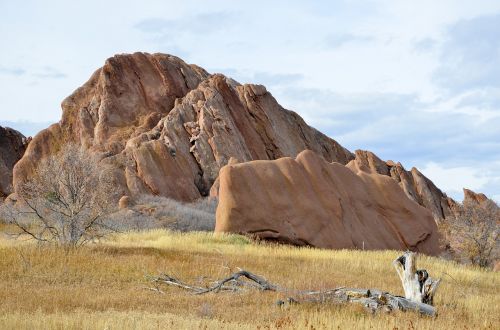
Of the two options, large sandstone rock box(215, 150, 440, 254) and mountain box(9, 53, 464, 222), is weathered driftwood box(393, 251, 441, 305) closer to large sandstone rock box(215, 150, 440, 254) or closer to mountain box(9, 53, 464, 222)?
large sandstone rock box(215, 150, 440, 254)

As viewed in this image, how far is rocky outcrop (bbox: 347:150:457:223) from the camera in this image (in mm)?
83844

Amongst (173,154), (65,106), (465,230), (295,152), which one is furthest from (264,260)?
(65,106)

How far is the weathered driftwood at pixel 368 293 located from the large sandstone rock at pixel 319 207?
13.3 metres

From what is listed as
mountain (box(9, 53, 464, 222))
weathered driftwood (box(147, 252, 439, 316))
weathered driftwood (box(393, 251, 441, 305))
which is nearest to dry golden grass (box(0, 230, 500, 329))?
weathered driftwood (box(147, 252, 439, 316))

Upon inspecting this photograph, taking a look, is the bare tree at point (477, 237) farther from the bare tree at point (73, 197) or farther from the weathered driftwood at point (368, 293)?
the bare tree at point (73, 197)

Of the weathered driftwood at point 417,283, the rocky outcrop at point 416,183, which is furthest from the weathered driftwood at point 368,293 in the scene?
the rocky outcrop at point 416,183

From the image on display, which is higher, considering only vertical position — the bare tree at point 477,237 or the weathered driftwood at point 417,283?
the bare tree at point 477,237

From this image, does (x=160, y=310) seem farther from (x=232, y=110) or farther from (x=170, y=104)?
(x=170, y=104)

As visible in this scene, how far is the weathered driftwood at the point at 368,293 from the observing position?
1383 cm

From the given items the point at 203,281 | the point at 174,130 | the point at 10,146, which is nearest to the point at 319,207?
the point at 203,281

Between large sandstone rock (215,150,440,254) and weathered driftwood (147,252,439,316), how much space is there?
525 inches

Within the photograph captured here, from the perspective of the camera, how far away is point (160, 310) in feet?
43.7

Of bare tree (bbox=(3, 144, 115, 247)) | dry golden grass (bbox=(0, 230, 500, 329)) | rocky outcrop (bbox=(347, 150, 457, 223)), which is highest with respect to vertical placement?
rocky outcrop (bbox=(347, 150, 457, 223))

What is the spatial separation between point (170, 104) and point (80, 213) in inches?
2169
